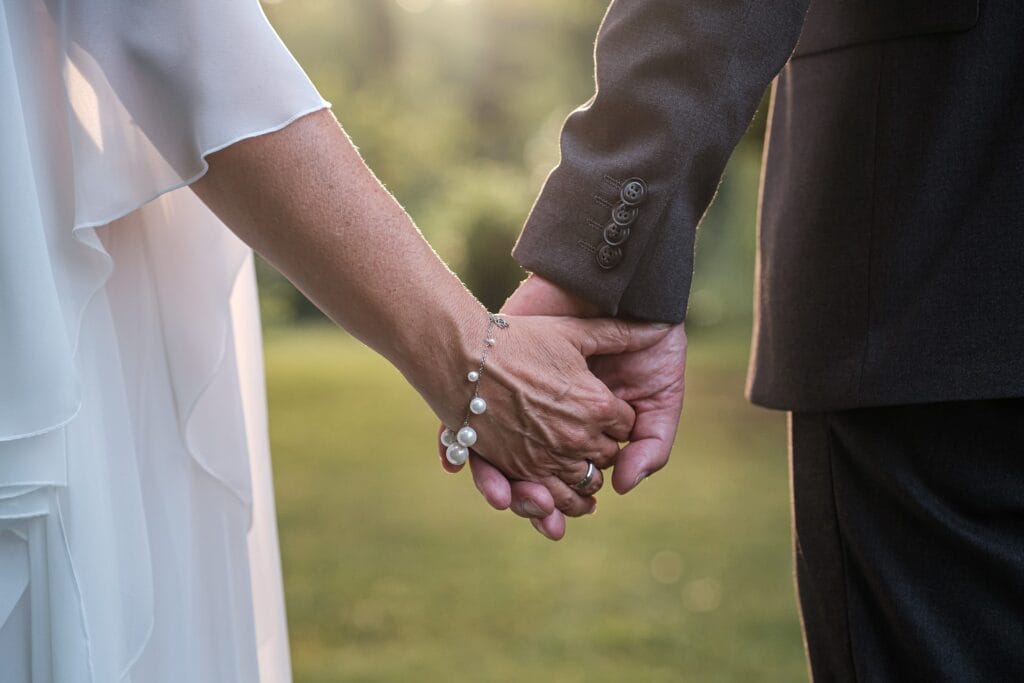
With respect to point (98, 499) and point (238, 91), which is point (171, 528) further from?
point (238, 91)

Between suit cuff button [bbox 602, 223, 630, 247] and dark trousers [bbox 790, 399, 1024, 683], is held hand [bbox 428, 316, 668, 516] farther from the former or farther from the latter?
dark trousers [bbox 790, 399, 1024, 683]

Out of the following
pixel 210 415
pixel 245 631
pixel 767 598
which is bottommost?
pixel 767 598

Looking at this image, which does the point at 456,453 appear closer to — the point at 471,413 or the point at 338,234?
the point at 471,413

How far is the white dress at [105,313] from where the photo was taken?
4.64 feet

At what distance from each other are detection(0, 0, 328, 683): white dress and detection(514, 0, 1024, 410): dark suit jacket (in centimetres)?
57

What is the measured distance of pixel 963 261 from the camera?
1648 millimetres

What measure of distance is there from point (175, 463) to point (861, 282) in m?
1.14

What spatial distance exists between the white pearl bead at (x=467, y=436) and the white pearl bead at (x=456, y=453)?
0.02 m

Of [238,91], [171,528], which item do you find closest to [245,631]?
[171,528]

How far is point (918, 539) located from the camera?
1699mm

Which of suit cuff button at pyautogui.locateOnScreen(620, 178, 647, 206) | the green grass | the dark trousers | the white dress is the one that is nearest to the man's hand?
suit cuff button at pyautogui.locateOnScreen(620, 178, 647, 206)

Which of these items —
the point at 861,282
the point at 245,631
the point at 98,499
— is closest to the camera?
the point at 98,499

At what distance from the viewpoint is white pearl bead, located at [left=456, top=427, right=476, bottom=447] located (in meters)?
1.99

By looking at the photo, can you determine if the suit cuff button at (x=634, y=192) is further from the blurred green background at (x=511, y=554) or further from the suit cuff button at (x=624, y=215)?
the blurred green background at (x=511, y=554)
